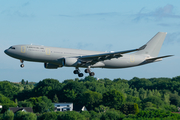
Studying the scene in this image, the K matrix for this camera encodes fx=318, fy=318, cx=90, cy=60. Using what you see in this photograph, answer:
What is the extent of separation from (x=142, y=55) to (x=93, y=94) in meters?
102

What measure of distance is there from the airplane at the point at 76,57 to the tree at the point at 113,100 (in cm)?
8806

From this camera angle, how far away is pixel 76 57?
70375 millimetres

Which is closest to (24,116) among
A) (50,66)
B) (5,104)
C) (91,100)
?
(5,104)

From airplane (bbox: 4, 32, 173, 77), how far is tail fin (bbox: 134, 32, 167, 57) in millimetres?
1723

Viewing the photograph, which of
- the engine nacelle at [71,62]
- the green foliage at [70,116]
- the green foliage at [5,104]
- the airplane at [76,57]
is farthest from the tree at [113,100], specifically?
the engine nacelle at [71,62]

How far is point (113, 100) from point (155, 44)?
87.7 m

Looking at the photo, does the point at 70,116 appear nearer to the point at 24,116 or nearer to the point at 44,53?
the point at 24,116

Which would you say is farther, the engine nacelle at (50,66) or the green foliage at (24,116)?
the green foliage at (24,116)

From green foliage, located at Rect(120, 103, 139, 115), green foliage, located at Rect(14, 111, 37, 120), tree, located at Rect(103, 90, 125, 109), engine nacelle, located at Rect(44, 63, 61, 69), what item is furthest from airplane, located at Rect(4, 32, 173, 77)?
tree, located at Rect(103, 90, 125, 109)

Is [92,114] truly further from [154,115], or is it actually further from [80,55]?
[80,55]

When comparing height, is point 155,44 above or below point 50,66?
above

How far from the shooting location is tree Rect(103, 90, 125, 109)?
553ft

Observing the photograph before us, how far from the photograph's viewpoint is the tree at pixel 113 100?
168 metres

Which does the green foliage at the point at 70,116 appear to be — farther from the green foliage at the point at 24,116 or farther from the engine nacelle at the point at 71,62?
the engine nacelle at the point at 71,62
